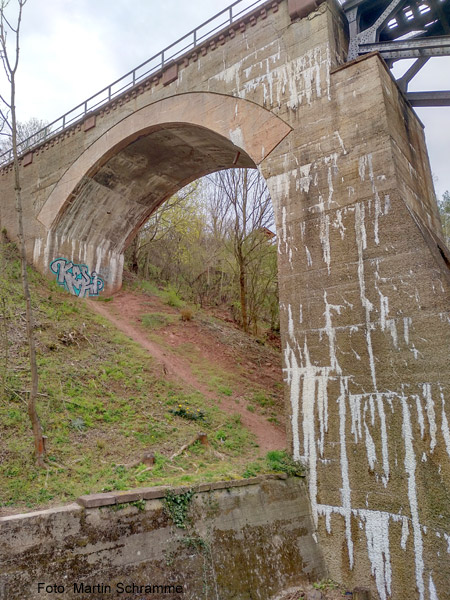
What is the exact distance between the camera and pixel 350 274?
22.1 feet

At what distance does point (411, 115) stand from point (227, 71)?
4.06 m

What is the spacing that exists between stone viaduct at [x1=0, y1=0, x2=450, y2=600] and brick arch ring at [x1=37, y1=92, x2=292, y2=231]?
0.04 m

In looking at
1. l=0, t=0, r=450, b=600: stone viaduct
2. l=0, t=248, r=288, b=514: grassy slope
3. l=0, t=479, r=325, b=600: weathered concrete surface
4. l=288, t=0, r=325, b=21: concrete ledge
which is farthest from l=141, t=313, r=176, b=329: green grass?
l=288, t=0, r=325, b=21: concrete ledge

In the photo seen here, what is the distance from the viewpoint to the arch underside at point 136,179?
39.3 ft

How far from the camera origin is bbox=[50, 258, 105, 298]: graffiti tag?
13977mm

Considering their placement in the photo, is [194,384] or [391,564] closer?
[391,564]

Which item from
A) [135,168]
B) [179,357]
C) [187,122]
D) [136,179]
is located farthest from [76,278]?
[187,122]

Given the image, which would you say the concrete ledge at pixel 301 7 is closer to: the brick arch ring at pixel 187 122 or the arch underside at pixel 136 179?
the brick arch ring at pixel 187 122

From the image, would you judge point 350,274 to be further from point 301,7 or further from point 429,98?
point 301,7

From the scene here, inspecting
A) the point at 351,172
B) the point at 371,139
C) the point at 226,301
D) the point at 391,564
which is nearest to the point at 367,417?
the point at 391,564

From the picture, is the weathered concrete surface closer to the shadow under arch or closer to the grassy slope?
the grassy slope

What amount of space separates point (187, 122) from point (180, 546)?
8983mm

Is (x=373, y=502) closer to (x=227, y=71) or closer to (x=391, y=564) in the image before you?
(x=391, y=564)

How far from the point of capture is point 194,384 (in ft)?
34.6
